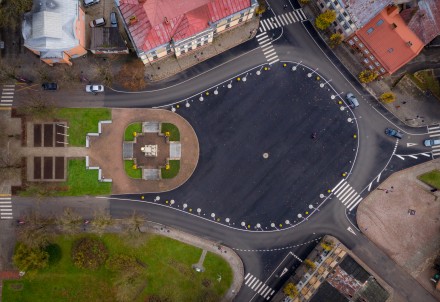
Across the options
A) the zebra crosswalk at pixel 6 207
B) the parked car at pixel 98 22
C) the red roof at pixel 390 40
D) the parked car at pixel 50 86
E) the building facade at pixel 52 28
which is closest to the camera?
the building facade at pixel 52 28

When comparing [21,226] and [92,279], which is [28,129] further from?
[92,279]

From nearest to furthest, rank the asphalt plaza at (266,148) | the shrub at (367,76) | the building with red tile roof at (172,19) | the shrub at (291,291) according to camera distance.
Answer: the building with red tile roof at (172,19) < the shrub at (291,291) < the shrub at (367,76) < the asphalt plaza at (266,148)

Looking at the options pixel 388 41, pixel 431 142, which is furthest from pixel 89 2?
pixel 431 142

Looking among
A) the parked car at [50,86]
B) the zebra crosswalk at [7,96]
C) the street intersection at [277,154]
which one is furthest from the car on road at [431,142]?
the zebra crosswalk at [7,96]

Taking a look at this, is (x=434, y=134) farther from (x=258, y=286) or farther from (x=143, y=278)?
(x=143, y=278)

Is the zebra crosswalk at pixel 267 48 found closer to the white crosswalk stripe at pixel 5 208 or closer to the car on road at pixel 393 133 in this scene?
the car on road at pixel 393 133

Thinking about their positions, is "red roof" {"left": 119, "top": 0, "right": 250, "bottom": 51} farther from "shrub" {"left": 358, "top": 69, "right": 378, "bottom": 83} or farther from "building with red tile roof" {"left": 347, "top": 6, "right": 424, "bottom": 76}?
"shrub" {"left": 358, "top": 69, "right": 378, "bottom": 83}

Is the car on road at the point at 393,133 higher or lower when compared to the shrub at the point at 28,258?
higher
